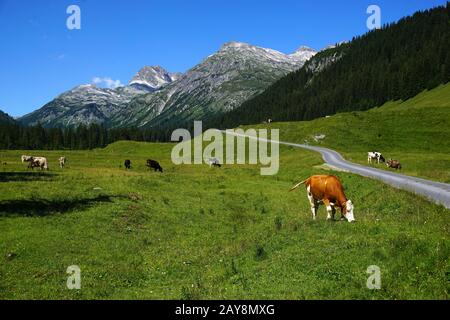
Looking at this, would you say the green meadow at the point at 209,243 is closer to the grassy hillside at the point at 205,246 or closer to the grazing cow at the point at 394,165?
the grassy hillside at the point at 205,246

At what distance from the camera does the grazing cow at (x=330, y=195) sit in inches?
868

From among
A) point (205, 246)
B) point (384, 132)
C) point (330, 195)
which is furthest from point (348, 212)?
point (384, 132)

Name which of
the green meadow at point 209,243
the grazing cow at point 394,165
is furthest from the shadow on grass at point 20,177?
the grazing cow at point 394,165

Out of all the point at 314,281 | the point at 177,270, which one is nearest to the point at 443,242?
the point at 314,281

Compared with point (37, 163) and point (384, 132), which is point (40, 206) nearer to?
point (37, 163)

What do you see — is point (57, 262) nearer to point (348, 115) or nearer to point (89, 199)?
point (89, 199)

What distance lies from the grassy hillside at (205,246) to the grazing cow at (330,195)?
0.91m

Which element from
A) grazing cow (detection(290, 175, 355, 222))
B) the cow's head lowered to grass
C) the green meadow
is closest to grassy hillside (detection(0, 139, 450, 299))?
the green meadow

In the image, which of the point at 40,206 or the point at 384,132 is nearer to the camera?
the point at 40,206

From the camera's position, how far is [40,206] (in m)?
28.1

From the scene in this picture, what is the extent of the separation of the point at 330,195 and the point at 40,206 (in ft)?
61.2

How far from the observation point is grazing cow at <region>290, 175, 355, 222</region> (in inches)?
868

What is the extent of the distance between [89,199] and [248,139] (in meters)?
82.2

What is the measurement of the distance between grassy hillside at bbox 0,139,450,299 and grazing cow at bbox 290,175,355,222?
91cm
